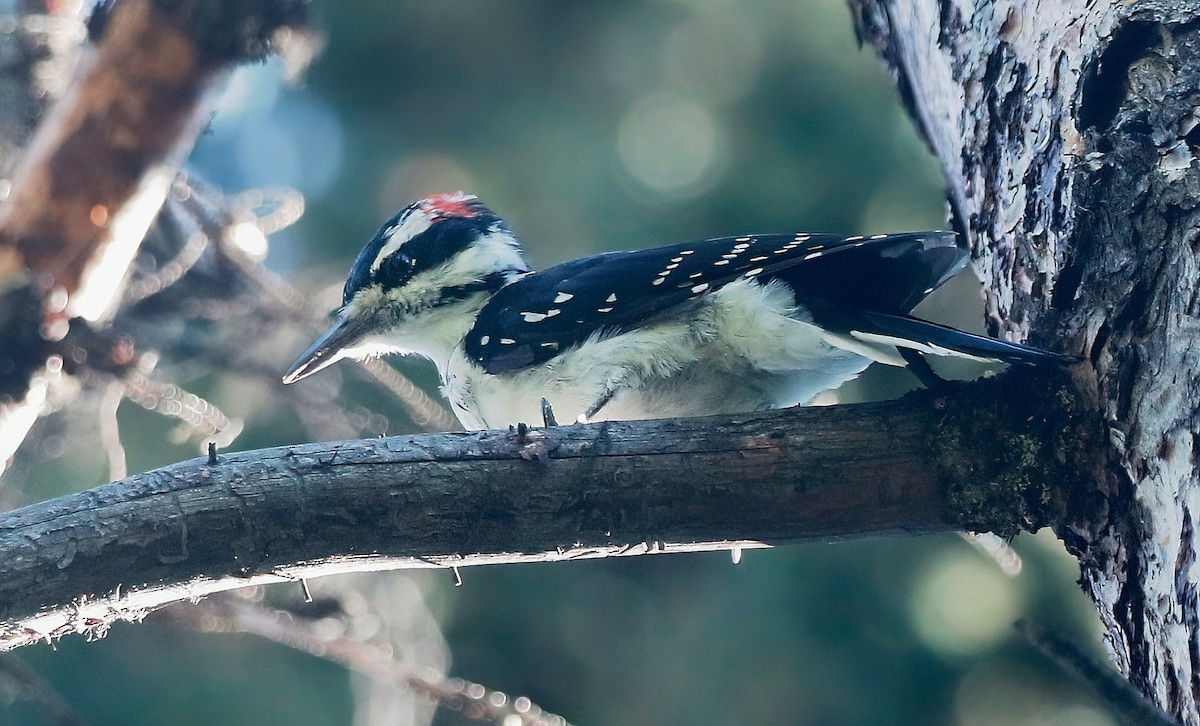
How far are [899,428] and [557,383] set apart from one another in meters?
0.99

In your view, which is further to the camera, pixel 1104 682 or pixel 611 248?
pixel 611 248

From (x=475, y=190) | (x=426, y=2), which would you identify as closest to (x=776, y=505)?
(x=475, y=190)

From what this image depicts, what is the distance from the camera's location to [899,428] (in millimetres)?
1977

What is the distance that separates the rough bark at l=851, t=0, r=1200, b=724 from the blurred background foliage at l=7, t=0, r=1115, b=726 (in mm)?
2639

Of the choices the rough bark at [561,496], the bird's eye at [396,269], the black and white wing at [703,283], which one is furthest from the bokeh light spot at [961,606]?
the rough bark at [561,496]

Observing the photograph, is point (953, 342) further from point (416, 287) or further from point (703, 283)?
point (416, 287)

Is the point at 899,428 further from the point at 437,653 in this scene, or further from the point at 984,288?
the point at 437,653

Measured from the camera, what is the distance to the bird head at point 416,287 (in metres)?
3.32

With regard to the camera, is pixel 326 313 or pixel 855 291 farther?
pixel 326 313

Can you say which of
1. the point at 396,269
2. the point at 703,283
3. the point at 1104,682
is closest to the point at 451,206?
the point at 396,269

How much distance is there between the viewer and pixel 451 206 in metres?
3.56

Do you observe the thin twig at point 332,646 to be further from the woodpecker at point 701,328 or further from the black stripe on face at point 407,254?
the black stripe on face at point 407,254

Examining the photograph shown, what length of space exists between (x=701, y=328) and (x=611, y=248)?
2.66m

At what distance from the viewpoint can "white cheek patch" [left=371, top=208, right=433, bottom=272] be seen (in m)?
3.33
